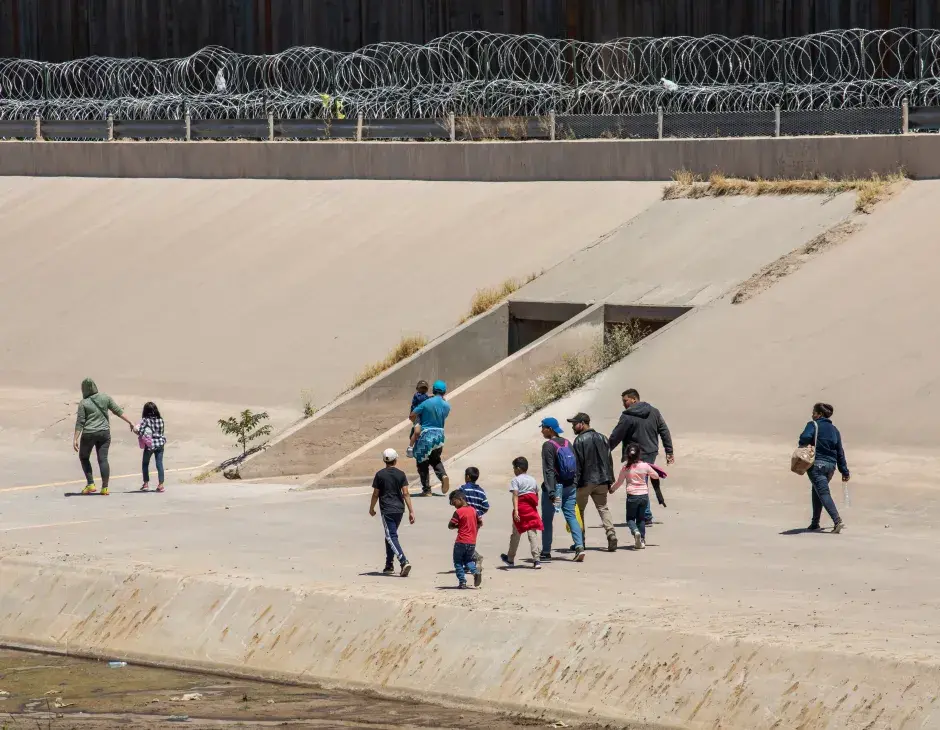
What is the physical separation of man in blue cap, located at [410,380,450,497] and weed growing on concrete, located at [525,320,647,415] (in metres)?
1.73

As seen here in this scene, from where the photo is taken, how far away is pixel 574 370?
20266 millimetres

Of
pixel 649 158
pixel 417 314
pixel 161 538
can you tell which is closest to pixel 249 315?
pixel 417 314

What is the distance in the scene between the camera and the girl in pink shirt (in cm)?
1479

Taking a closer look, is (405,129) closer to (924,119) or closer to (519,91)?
(519,91)

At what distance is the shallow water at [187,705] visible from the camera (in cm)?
1137

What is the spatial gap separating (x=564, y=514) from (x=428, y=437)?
4.01 meters

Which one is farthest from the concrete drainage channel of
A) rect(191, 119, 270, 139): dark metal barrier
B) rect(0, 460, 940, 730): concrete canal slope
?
rect(191, 119, 270, 139): dark metal barrier

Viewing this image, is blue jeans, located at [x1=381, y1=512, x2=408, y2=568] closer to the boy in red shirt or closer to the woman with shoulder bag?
the boy in red shirt

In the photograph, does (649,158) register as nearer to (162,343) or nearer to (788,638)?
(162,343)

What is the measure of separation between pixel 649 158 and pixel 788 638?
15536 mm

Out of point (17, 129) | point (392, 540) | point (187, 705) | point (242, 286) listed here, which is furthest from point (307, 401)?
point (17, 129)

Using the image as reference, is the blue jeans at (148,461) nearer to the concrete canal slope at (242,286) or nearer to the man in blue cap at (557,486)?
the concrete canal slope at (242,286)

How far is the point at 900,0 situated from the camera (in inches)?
1065

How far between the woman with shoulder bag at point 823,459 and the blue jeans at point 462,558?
3.66 metres
